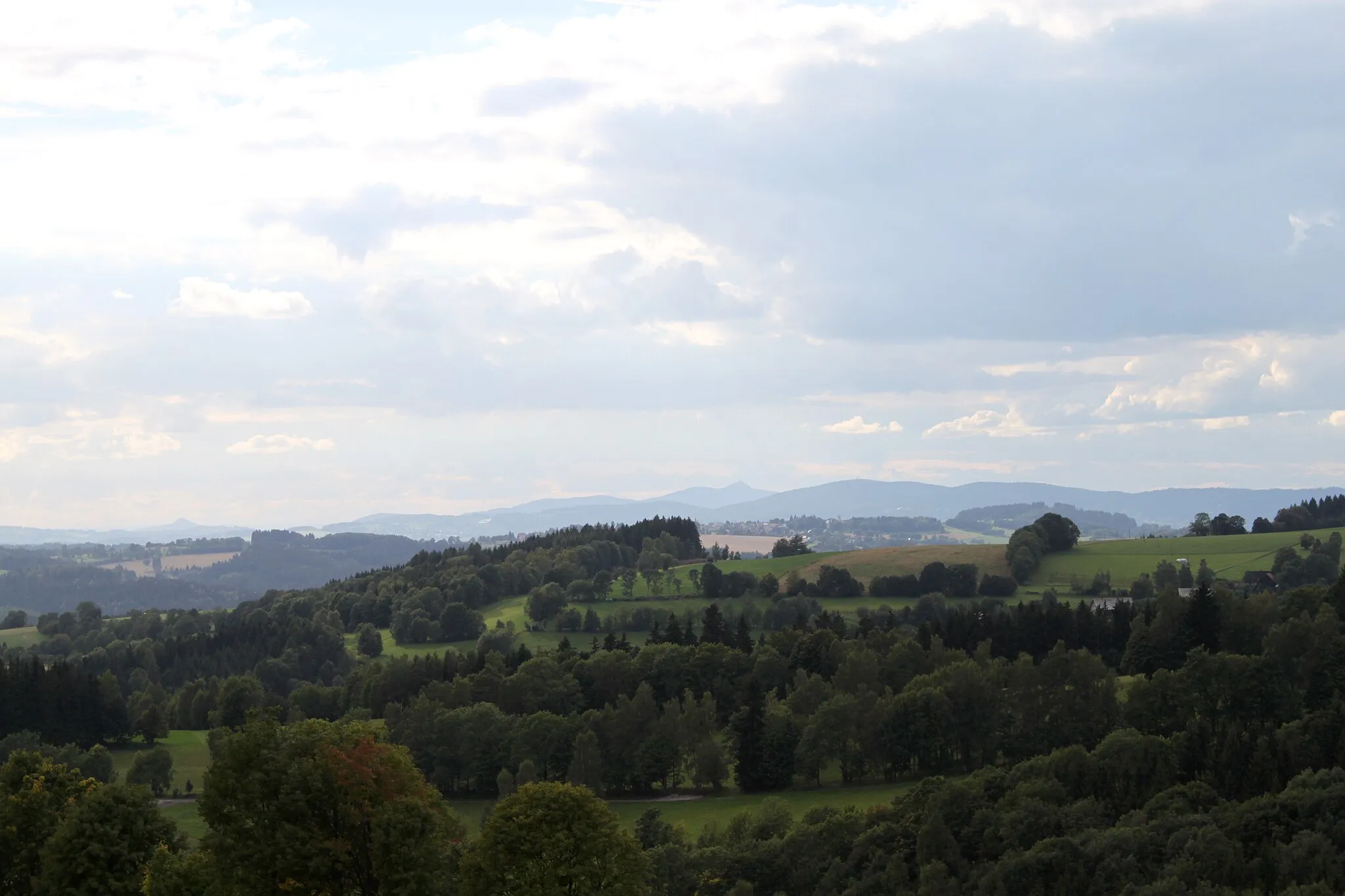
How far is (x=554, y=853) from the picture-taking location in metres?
A: 44.0

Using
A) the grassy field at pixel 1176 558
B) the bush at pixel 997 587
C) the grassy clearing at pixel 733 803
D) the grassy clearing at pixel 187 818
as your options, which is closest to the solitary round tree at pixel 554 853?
the grassy clearing at pixel 733 803

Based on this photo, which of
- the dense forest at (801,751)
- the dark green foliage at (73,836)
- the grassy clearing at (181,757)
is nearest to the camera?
the dense forest at (801,751)

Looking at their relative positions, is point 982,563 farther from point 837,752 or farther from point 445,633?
point 837,752

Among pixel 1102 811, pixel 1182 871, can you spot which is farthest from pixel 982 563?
pixel 1182 871

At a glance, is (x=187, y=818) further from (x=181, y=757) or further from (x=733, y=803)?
(x=733, y=803)

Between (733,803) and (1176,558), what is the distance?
373 feet

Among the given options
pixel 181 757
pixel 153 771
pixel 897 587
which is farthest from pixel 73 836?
pixel 897 587

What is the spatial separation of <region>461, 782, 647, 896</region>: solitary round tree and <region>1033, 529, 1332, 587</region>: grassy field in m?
146

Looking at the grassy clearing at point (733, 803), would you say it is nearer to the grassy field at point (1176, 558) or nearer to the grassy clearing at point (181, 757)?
the grassy clearing at point (181, 757)

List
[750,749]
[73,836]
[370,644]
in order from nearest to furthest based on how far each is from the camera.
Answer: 1. [73,836]
2. [750,749]
3. [370,644]

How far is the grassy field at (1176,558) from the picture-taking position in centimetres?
17925

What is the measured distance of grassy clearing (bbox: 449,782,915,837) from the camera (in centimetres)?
9231

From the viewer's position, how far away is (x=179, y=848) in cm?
5597

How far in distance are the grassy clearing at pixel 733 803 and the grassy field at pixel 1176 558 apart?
92.5 m
